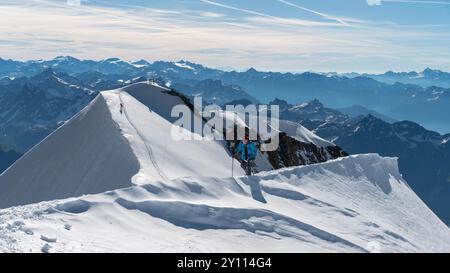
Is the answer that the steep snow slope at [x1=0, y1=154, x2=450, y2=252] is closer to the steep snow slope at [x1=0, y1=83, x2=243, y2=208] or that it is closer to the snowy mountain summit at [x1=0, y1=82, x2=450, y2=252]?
the snowy mountain summit at [x1=0, y1=82, x2=450, y2=252]

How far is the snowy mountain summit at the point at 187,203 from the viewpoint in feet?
59.4

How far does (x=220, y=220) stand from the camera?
2133 cm

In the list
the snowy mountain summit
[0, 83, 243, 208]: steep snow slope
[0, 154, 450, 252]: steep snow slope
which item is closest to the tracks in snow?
[0, 83, 243, 208]: steep snow slope

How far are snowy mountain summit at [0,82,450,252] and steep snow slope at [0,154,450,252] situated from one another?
6cm

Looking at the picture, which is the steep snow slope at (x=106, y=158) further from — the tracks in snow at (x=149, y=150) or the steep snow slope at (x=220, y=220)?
the steep snow slope at (x=220, y=220)

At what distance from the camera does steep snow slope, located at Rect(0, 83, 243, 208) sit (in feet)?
140

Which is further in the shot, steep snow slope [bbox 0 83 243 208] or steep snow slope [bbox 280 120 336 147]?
steep snow slope [bbox 280 120 336 147]

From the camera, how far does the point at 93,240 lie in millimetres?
16766

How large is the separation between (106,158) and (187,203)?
26.4 metres

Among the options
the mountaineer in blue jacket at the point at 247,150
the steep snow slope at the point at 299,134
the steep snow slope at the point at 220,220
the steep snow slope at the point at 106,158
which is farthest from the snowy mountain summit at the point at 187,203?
the steep snow slope at the point at 299,134

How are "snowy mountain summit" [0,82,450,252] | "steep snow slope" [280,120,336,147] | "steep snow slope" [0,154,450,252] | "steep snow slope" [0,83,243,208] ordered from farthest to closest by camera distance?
"steep snow slope" [280,120,336,147], "steep snow slope" [0,83,243,208], "snowy mountain summit" [0,82,450,252], "steep snow slope" [0,154,450,252]

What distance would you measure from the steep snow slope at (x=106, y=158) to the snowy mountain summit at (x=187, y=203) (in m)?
0.18
